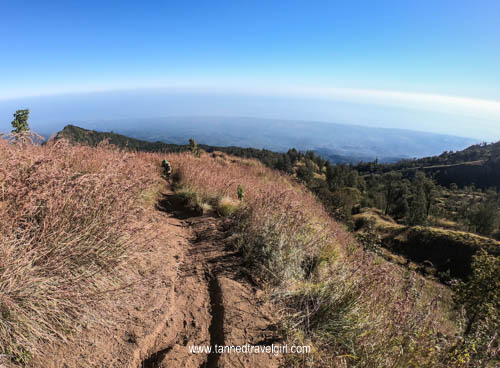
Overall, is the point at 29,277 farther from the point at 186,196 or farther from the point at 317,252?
the point at 186,196

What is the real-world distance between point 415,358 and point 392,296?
0.70m

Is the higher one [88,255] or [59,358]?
[88,255]

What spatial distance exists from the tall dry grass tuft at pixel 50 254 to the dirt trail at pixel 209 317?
0.65 m

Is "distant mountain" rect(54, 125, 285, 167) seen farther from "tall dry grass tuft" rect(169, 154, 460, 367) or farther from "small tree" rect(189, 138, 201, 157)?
"tall dry grass tuft" rect(169, 154, 460, 367)

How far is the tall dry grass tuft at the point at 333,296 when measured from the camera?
2.26 m

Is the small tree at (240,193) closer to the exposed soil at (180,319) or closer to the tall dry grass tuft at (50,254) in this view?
the exposed soil at (180,319)

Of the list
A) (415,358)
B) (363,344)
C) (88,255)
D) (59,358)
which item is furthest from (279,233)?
(59,358)

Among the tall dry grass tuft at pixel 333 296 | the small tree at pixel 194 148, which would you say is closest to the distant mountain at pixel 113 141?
the small tree at pixel 194 148

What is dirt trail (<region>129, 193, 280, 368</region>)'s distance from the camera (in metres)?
2.21

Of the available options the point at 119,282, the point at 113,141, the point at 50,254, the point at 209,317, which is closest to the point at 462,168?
the point at 113,141

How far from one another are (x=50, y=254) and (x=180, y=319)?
1.50 meters

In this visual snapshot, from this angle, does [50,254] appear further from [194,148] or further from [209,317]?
[194,148]

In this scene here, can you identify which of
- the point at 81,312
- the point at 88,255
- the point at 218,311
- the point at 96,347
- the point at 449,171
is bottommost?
the point at 449,171

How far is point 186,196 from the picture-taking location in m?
6.41
